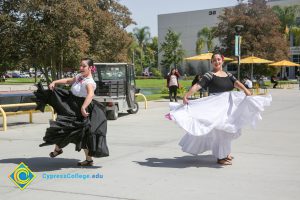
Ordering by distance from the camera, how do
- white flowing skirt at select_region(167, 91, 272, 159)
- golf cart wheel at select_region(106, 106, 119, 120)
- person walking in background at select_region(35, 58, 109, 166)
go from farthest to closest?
golf cart wheel at select_region(106, 106, 119, 120), white flowing skirt at select_region(167, 91, 272, 159), person walking in background at select_region(35, 58, 109, 166)

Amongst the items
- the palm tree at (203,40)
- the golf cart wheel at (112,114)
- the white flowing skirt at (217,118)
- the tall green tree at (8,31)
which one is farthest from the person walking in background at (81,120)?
the palm tree at (203,40)

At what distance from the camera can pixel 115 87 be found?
15102mm

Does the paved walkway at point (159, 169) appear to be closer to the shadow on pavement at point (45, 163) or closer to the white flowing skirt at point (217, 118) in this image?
the shadow on pavement at point (45, 163)

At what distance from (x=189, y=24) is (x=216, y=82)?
290 feet

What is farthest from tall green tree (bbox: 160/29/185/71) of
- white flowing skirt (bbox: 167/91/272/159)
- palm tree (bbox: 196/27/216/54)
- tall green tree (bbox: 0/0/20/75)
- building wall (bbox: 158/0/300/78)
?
white flowing skirt (bbox: 167/91/272/159)

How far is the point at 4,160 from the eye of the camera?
7992 millimetres

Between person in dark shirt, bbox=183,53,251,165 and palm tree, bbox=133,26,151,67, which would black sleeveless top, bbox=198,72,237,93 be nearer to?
person in dark shirt, bbox=183,53,251,165

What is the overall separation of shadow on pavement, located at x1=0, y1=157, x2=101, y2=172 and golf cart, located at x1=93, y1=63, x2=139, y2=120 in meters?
6.66

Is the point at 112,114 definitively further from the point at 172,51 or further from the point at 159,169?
the point at 172,51

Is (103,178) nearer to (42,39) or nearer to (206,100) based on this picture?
(206,100)

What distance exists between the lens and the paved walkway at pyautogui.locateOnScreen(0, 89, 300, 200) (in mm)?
5781

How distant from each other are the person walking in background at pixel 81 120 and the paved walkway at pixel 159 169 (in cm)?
41

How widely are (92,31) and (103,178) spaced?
63.8 ft

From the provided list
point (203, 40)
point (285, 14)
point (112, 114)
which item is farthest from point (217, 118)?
point (203, 40)
